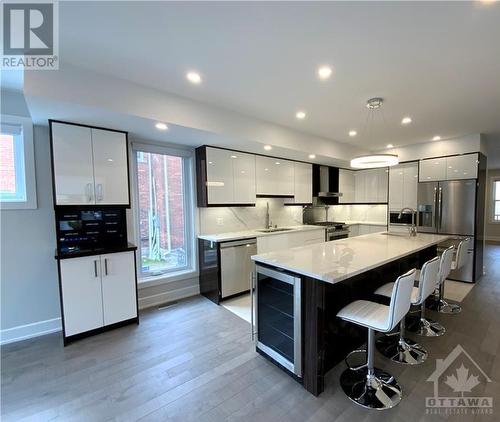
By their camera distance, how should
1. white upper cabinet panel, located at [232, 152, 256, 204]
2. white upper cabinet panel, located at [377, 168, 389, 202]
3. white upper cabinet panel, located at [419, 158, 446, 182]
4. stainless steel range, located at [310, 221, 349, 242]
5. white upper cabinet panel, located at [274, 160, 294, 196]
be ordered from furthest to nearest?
white upper cabinet panel, located at [377, 168, 389, 202] → stainless steel range, located at [310, 221, 349, 242] → white upper cabinet panel, located at [274, 160, 294, 196] → white upper cabinet panel, located at [419, 158, 446, 182] → white upper cabinet panel, located at [232, 152, 256, 204]

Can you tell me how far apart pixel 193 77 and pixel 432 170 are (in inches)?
194

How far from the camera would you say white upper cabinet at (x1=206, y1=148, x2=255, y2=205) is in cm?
385

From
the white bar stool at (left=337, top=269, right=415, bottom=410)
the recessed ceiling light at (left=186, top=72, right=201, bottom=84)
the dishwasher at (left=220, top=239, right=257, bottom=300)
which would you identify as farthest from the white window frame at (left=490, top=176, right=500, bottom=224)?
the recessed ceiling light at (left=186, top=72, right=201, bottom=84)

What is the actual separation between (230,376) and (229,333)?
707mm

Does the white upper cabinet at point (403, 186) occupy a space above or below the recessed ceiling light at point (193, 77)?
below

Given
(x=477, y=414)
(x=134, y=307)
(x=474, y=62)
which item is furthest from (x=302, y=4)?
(x=134, y=307)

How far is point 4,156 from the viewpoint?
2.70 m

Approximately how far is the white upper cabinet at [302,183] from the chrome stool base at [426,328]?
2.96 metres

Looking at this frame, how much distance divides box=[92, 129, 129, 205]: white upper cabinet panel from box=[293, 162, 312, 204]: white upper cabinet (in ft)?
10.9

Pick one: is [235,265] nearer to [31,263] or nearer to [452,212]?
[31,263]

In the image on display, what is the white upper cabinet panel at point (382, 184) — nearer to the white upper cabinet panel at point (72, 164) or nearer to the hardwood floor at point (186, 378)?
the hardwood floor at point (186, 378)

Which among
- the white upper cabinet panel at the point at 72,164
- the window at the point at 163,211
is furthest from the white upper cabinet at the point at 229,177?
the white upper cabinet panel at the point at 72,164

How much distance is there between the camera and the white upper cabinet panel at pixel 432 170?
15.5 ft

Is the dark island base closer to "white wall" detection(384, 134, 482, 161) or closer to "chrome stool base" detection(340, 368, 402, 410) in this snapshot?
"chrome stool base" detection(340, 368, 402, 410)
